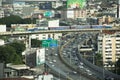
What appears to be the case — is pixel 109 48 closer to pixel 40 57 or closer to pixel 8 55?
pixel 40 57

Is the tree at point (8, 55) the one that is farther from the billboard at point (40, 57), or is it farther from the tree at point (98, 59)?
the tree at point (98, 59)

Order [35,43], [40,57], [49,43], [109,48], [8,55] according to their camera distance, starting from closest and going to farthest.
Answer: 1. [8,55]
2. [40,57]
3. [109,48]
4. [35,43]
5. [49,43]

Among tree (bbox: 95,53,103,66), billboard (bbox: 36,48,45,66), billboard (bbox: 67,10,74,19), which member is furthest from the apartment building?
billboard (bbox: 67,10,74,19)

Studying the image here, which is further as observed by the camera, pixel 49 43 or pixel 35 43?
pixel 49 43

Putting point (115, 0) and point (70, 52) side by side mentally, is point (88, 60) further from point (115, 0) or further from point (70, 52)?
point (115, 0)

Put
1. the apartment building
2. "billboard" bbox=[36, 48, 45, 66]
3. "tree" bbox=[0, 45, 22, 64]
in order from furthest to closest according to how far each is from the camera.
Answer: the apartment building < "billboard" bbox=[36, 48, 45, 66] < "tree" bbox=[0, 45, 22, 64]

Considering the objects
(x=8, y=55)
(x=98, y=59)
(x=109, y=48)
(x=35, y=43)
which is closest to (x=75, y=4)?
(x=35, y=43)

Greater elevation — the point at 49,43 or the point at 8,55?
the point at 8,55

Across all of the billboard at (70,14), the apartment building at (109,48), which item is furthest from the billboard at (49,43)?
the billboard at (70,14)

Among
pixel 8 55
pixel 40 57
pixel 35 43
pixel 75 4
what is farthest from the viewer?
pixel 75 4

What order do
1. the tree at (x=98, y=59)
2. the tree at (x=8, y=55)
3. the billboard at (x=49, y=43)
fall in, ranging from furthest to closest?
1. the billboard at (x=49, y=43)
2. the tree at (x=98, y=59)
3. the tree at (x=8, y=55)

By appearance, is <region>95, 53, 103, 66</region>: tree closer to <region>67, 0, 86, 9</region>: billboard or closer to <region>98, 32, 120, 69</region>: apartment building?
<region>98, 32, 120, 69</region>: apartment building

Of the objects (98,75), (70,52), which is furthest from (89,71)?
Answer: (70,52)
